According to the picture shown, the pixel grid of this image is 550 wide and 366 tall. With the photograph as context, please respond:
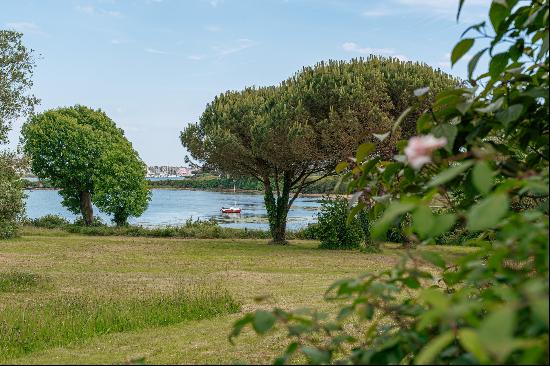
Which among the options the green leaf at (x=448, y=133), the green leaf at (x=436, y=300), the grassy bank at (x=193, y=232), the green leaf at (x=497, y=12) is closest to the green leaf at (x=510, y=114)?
the green leaf at (x=448, y=133)

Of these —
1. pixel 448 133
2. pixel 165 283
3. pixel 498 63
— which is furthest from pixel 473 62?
pixel 165 283

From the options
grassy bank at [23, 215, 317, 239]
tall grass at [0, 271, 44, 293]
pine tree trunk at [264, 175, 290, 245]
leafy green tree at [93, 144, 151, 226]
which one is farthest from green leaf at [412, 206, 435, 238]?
leafy green tree at [93, 144, 151, 226]

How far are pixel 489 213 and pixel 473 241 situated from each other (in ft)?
3.72

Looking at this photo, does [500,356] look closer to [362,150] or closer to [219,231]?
[362,150]

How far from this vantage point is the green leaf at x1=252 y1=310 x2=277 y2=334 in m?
1.27

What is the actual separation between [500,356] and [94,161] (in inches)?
1576

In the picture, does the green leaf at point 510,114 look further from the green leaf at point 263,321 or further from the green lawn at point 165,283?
the green leaf at point 263,321

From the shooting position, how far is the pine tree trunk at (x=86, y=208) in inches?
1469

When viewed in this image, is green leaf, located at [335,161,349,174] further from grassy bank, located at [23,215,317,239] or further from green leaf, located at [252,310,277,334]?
grassy bank, located at [23,215,317,239]

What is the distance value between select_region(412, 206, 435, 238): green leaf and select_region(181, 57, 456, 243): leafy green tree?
69.3 ft

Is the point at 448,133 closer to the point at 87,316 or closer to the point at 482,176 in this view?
the point at 482,176

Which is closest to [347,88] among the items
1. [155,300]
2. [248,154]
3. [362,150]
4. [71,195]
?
[248,154]

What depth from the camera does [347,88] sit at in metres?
23.0

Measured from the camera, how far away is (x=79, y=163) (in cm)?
3781
